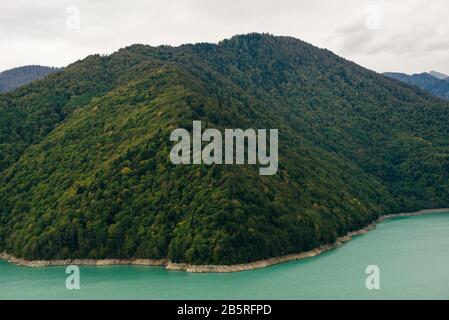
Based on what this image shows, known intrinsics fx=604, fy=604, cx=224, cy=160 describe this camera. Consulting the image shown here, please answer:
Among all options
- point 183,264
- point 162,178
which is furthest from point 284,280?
point 162,178

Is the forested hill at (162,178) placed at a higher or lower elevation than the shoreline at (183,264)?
higher

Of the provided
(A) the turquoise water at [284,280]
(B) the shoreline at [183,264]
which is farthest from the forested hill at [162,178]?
(A) the turquoise water at [284,280]

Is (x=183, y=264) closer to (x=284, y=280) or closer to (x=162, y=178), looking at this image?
(x=284, y=280)

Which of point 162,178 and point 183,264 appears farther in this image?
point 162,178

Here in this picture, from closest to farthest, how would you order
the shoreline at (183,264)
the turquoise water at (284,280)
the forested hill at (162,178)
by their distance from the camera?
the turquoise water at (284,280)
the shoreline at (183,264)
the forested hill at (162,178)

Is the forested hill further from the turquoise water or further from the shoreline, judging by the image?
the turquoise water

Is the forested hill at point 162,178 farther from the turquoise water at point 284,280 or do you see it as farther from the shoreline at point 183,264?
the turquoise water at point 284,280

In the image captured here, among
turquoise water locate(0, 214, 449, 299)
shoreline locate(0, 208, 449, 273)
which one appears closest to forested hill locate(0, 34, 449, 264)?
shoreline locate(0, 208, 449, 273)
